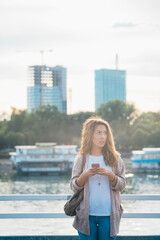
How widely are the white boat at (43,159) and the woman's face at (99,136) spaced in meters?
45.8

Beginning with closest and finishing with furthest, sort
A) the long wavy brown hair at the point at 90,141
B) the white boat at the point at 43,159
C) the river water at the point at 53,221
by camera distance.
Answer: the long wavy brown hair at the point at 90,141, the river water at the point at 53,221, the white boat at the point at 43,159

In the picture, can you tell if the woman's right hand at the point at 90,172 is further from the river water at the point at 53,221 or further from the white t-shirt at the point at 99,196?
the river water at the point at 53,221

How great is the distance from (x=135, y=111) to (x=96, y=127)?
73.2 m

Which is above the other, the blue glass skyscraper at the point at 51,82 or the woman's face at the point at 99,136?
the blue glass skyscraper at the point at 51,82

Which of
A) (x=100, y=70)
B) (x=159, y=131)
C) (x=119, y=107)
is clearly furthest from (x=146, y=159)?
(x=100, y=70)

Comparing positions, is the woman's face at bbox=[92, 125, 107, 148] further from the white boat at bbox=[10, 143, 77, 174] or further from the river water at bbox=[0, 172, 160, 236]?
the white boat at bbox=[10, 143, 77, 174]

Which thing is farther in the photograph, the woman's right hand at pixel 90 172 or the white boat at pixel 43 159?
the white boat at pixel 43 159

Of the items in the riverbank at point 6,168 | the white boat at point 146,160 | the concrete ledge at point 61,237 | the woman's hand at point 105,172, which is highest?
the woman's hand at point 105,172

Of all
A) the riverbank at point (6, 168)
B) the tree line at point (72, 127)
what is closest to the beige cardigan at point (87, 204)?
the riverbank at point (6, 168)

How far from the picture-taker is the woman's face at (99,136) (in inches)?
148

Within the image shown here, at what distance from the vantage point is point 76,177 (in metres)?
3.74

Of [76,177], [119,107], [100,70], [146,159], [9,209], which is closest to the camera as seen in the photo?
[76,177]

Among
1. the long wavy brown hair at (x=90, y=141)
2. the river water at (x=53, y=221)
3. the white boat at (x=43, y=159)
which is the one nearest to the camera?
the long wavy brown hair at (x=90, y=141)

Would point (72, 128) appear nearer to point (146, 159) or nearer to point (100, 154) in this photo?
point (146, 159)
